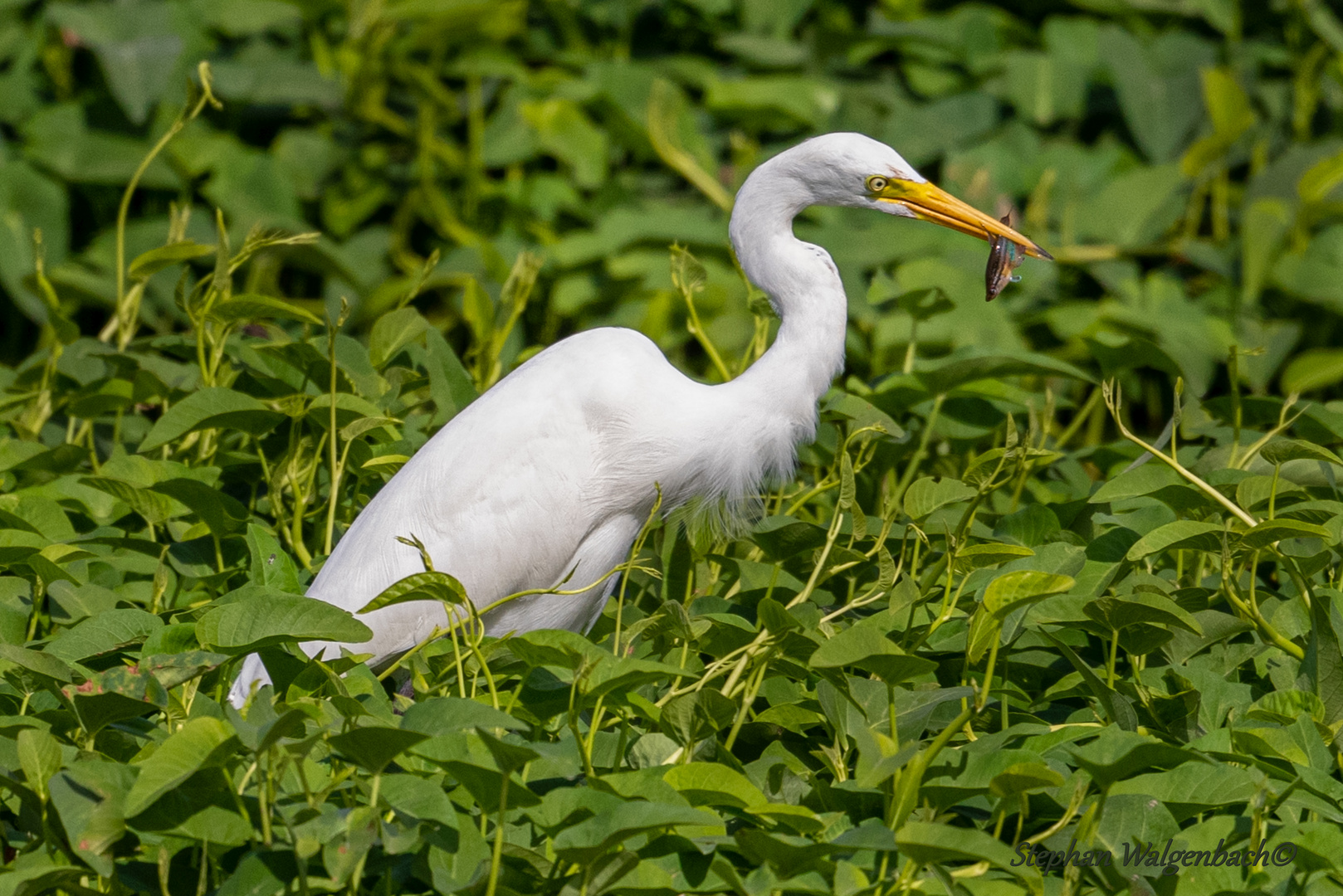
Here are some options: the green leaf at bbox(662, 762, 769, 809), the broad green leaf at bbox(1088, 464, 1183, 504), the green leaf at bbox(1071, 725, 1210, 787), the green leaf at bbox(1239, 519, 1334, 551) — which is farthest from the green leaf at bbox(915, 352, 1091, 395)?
the green leaf at bbox(662, 762, 769, 809)

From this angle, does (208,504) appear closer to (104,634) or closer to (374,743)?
(104,634)

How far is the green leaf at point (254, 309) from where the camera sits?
8.12ft

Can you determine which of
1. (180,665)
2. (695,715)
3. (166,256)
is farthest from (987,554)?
(166,256)

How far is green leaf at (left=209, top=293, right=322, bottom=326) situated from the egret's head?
2.90 ft

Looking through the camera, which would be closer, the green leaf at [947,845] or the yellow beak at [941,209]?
the green leaf at [947,845]

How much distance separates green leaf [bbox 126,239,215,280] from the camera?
9.01 feet

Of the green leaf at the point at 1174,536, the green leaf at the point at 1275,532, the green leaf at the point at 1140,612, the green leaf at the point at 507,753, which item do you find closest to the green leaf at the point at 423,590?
the green leaf at the point at 507,753

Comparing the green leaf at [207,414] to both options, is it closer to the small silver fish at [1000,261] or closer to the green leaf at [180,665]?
the green leaf at [180,665]

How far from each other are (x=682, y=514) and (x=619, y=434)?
0.22 m

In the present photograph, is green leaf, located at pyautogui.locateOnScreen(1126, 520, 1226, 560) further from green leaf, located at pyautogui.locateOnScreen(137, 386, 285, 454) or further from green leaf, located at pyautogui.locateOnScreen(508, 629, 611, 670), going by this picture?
green leaf, located at pyautogui.locateOnScreen(137, 386, 285, 454)

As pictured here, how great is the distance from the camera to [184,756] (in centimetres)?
153

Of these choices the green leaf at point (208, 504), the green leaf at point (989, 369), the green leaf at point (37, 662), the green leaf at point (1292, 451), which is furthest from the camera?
the green leaf at point (989, 369)

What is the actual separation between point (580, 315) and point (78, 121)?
179 centimetres

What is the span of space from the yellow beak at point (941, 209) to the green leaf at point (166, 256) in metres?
1.33
